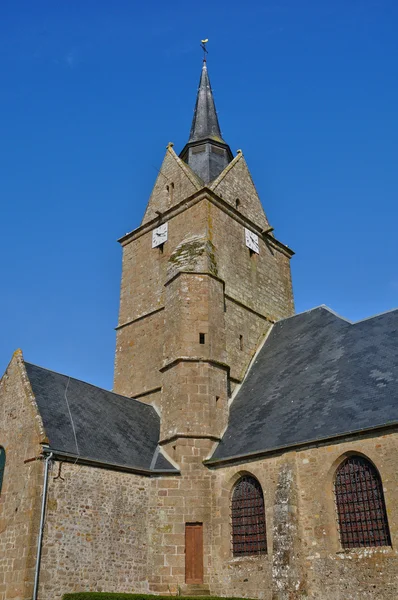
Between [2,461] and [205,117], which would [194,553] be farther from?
[205,117]

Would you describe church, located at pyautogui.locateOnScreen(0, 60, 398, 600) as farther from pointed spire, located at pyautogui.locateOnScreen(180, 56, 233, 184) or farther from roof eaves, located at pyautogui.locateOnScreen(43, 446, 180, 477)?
pointed spire, located at pyautogui.locateOnScreen(180, 56, 233, 184)

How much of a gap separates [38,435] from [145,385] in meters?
6.17

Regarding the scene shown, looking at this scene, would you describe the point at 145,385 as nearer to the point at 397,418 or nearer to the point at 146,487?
the point at 146,487

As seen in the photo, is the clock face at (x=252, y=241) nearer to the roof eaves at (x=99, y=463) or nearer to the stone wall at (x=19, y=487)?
the roof eaves at (x=99, y=463)

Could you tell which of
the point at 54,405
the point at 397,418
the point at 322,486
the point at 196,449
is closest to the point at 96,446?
the point at 54,405

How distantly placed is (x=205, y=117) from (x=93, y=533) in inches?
730

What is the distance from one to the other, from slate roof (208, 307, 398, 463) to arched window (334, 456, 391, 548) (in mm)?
831

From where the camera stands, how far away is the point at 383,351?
1438 cm

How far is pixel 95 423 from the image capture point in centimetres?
1516

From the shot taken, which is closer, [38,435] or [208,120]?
[38,435]

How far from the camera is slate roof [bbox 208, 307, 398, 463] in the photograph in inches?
502

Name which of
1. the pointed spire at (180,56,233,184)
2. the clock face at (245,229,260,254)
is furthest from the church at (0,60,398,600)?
the pointed spire at (180,56,233,184)

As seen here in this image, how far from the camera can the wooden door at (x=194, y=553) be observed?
13.6 metres

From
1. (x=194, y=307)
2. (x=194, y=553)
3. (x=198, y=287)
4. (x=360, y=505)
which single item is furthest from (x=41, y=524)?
(x=198, y=287)
